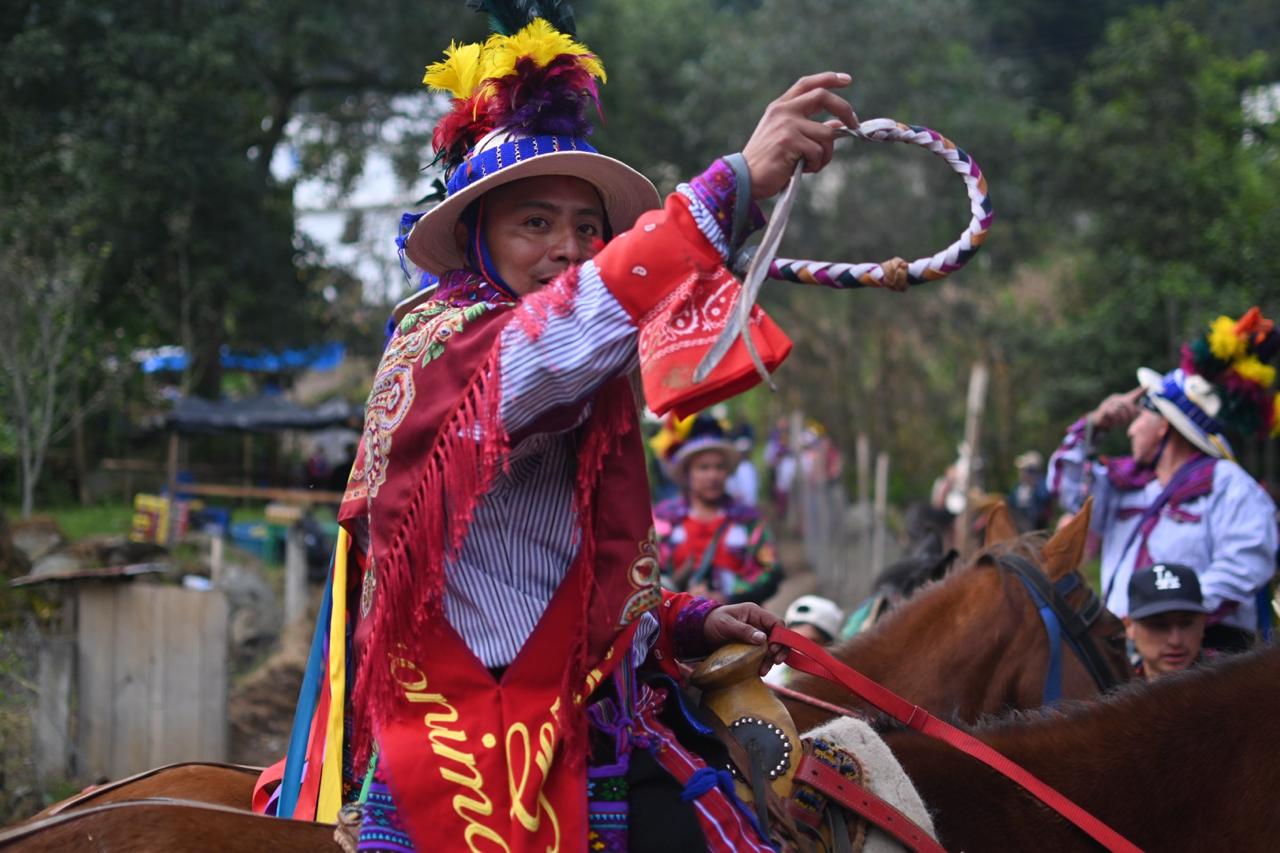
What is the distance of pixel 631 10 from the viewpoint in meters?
31.4

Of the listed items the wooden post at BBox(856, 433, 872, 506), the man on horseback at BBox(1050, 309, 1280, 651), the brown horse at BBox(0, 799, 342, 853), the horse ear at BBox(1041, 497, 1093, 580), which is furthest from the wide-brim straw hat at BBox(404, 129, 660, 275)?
the wooden post at BBox(856, 433, 872, 506)

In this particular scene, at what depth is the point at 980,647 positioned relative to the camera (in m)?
3.96

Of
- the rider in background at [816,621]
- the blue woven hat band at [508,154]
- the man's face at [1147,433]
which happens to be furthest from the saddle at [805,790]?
the man's face at [1147,433]

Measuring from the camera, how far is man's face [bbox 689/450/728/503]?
836cm

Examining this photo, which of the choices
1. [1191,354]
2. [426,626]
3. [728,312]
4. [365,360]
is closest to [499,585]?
[426,626]

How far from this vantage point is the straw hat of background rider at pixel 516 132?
2459 millimetres

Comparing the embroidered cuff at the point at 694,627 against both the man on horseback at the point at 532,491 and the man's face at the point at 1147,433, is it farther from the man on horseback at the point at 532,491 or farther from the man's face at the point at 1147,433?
the man's face at the point at 1147,433

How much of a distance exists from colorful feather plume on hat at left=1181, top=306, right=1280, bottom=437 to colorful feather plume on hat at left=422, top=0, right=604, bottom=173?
4429 mm

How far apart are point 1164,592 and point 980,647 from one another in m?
1.29

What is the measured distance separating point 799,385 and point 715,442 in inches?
492

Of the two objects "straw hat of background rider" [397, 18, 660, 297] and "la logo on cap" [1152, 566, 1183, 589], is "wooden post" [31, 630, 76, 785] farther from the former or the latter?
"la logo on cap" [1152, 566, 1183, 589]

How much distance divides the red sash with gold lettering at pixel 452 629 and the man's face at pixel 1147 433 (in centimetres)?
459

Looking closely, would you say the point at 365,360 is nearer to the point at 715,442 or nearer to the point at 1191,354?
the point at 715,442

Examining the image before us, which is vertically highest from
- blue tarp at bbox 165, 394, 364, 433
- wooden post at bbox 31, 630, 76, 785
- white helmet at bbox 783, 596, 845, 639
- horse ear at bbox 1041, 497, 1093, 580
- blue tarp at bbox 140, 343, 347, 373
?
blue tarp at bbox 140, 343, 347, 373
